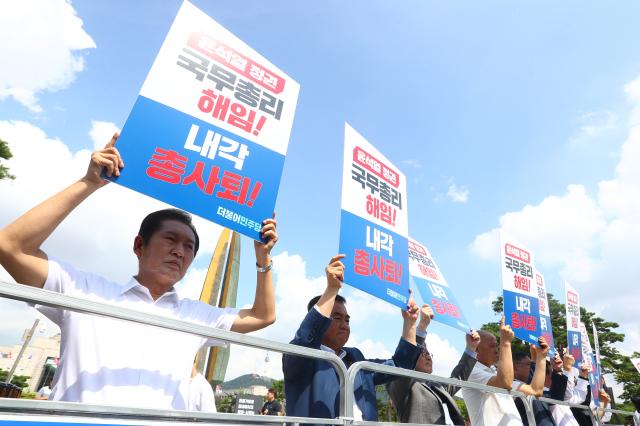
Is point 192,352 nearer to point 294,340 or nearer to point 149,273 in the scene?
point 149,273

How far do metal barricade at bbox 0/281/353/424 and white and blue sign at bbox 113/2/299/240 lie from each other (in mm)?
814

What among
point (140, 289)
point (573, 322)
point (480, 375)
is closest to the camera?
point (140, 289)

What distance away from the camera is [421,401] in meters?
3.21

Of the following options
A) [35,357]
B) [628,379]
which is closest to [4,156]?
[628,379]

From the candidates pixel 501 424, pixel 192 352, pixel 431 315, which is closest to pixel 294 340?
pixel 192 352

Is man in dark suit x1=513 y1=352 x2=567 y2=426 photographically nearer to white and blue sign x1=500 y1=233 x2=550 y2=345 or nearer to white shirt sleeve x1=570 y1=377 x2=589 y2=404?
white and blue sign x1=500 y1=233 x2=550 y2=345

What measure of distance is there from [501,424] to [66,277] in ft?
11.6

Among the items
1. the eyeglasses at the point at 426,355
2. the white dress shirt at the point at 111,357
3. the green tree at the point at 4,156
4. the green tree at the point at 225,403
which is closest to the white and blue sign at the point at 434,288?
the eyeglasses at the point at 426,355

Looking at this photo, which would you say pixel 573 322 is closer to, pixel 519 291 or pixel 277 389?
pixel 519 291

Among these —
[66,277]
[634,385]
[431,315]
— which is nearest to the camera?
[66,277]

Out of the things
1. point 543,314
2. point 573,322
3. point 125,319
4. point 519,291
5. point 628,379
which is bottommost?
point 125,319

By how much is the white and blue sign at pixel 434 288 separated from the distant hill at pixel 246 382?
2.21 metres

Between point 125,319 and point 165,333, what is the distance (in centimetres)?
44

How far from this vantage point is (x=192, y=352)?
1.95 m
